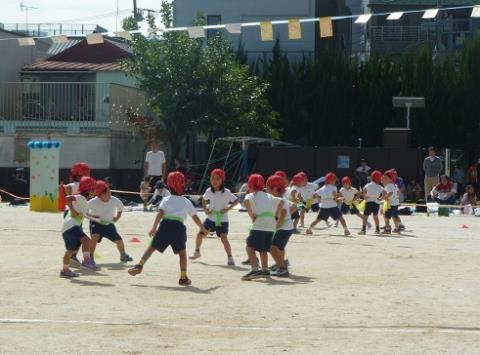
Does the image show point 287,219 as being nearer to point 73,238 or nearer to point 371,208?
point 73,238

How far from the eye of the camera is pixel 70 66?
47438 mm

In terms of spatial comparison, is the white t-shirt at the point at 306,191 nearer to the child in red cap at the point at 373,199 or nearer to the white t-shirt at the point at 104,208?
the child in red cap at the point at 373,199

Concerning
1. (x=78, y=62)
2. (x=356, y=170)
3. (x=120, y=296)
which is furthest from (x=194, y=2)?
(x=120, y=296)

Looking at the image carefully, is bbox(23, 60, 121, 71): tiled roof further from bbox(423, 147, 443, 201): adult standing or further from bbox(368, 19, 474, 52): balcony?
bbox(423, 147, 443, 201): adult standing

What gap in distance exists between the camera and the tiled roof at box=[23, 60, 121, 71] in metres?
47.1

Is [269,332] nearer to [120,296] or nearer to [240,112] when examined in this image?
[120,296]

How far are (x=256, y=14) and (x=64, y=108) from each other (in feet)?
57.3

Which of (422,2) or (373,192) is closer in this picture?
(373,192)

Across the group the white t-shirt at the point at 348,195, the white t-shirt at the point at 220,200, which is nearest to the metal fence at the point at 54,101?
the white t-shirt at the point at 348,195

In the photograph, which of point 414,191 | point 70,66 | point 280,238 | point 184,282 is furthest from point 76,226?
point 70,66

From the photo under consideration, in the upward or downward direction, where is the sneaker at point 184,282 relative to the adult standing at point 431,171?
downward

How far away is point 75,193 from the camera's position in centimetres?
1764

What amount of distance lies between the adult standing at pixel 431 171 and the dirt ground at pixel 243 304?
53.5 ft

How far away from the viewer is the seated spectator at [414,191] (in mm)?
38969
